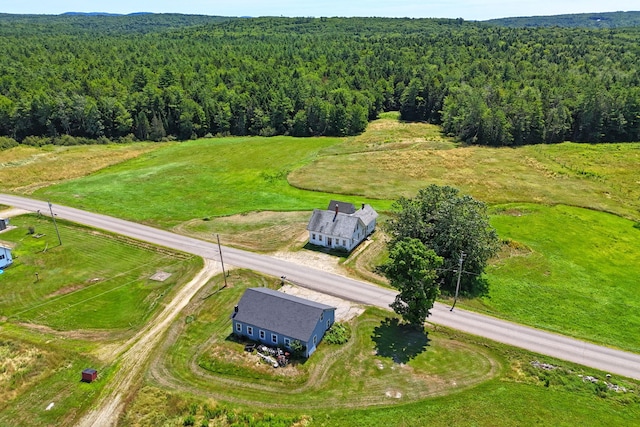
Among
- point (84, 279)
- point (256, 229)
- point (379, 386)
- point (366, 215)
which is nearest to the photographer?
point (379, 386)

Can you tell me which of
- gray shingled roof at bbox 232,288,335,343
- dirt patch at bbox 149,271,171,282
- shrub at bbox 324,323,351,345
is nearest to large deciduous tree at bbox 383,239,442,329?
shrub at bbox 324,323,351,345

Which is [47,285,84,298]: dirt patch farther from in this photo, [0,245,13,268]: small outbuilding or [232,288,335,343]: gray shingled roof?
[232,288,335,343]: gray shingled roof

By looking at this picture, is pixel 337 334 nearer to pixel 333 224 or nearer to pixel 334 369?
pixel 334 369

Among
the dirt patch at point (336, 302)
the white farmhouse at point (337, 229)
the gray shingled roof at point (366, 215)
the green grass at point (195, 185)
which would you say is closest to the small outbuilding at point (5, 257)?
the green grass at point (195, 185)

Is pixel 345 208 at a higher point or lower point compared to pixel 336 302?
higher

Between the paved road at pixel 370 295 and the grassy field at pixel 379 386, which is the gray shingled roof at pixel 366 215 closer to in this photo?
the paved road at pixel 370 295

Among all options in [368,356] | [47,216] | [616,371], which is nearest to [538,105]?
[616,371]

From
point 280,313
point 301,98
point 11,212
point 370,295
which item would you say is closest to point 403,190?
point 370,295
